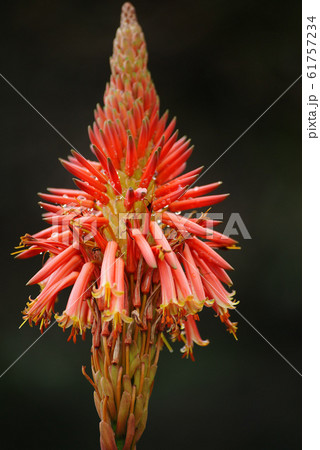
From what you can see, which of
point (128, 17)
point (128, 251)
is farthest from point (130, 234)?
point (128, 17)

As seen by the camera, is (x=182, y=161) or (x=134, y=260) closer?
(x=134, y=260)

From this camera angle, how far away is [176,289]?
1.65 meters

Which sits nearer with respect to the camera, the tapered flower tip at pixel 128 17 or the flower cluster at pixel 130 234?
the flower cluster at pixel 130 234

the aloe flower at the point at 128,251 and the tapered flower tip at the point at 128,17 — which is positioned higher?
the tapered flower tip at the point at 128,17

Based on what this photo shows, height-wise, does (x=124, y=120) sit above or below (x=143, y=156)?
above

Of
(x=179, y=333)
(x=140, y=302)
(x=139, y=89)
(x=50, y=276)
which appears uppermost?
(x=139, y=89)

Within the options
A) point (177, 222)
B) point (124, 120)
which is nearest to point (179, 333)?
point (177, 222)

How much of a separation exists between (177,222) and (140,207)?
15cm

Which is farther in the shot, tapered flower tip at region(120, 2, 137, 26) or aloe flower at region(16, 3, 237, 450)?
tapered flower tip at region(120, 2, 137, 26)

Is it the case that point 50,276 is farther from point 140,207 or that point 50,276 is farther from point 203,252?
point 203,252

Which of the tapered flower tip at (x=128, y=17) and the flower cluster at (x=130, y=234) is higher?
the tapered flower tip at (x=128, y=17)

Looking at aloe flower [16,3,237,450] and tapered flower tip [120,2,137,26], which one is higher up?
tapered flower tip [120,2,137,26]

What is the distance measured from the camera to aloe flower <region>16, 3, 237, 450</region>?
1.63 m

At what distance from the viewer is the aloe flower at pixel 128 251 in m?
1.63
